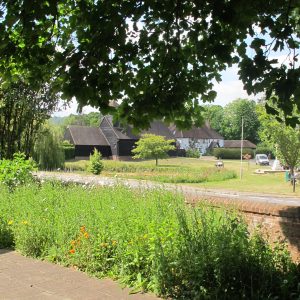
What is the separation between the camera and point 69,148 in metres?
62.8

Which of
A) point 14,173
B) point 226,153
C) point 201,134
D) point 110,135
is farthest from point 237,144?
point 14,173

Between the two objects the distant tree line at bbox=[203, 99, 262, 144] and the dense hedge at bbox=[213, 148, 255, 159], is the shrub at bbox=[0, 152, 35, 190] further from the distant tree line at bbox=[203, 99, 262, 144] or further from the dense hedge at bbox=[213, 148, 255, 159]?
the distant tree line at bbox=[203, 99, 262, 144]

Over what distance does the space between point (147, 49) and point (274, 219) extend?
10.7 feet

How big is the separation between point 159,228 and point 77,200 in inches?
106

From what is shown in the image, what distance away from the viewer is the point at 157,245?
17.4ft

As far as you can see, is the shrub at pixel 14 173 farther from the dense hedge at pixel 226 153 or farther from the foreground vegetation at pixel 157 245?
the dense hedge at pixel 226 153

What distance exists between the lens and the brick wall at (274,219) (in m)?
6.26

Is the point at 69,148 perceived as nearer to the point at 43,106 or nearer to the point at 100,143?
the point at 100,143

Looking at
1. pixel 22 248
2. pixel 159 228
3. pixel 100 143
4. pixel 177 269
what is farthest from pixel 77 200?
pixel 100 143

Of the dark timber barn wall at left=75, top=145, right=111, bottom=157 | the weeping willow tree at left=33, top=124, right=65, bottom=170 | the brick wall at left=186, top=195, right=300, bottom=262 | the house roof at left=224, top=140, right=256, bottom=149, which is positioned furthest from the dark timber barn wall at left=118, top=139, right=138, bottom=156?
the brick wall at left=186, top=195, right=300, bottom=262

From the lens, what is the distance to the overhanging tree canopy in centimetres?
456

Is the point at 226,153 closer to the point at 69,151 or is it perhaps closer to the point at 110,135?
the point at 110,135

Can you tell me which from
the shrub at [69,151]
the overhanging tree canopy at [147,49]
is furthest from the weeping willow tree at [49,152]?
the overhanging tree canopy at [147,49]

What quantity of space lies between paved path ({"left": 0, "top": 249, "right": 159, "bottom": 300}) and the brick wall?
91.0 inches
